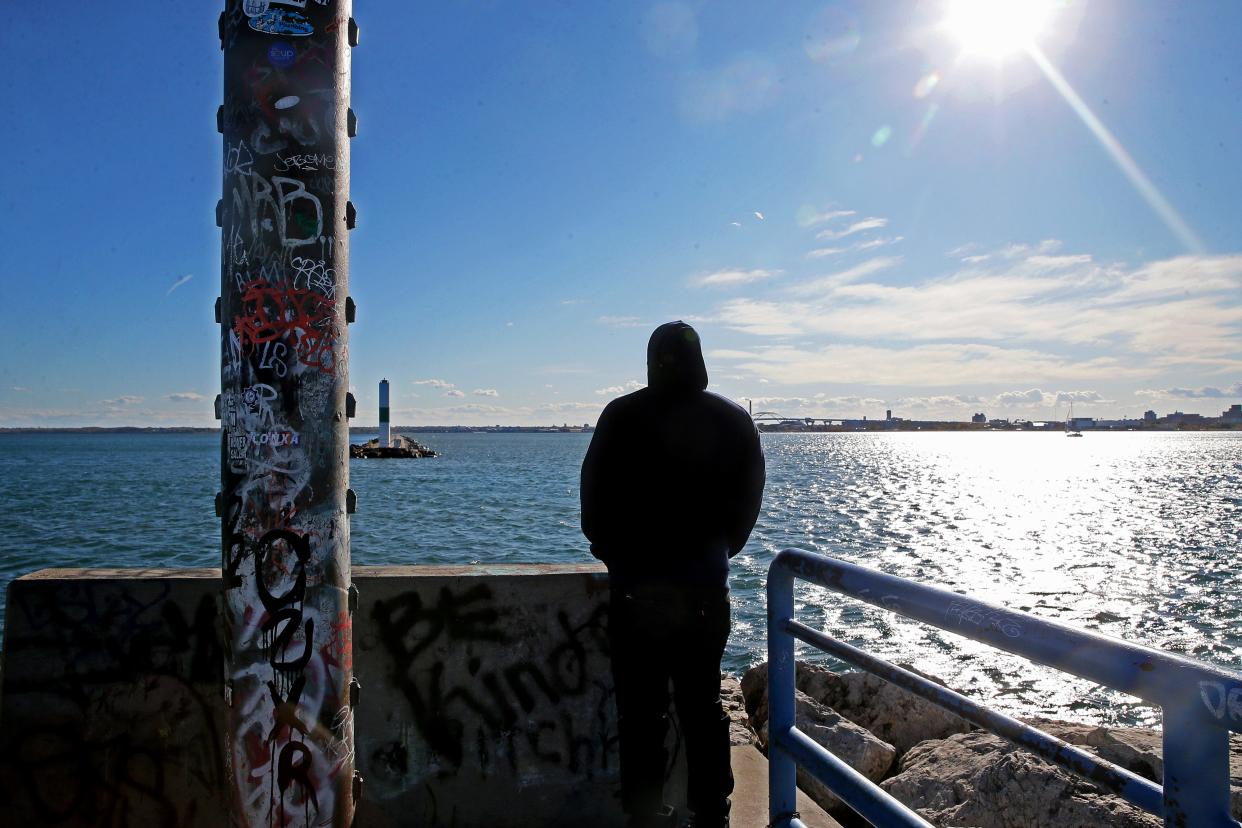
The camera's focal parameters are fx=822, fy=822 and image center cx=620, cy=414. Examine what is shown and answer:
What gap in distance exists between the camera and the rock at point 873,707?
716 cm

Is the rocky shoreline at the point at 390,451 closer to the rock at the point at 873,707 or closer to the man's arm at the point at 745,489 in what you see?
the rock at the point at 873,707

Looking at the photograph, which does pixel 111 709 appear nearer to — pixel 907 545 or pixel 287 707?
pixel 287 707

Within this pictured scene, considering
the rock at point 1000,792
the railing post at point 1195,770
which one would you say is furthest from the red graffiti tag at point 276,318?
the rock at point 1000,792

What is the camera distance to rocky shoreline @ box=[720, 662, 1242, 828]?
4.19 metres

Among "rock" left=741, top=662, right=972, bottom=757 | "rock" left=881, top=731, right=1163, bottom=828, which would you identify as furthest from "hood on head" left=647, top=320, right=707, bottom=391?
"rock" left=741, top=662, right=972, bottom=757

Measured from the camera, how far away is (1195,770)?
1.38 metres

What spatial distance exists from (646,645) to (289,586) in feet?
4.01

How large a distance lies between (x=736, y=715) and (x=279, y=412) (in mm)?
4700

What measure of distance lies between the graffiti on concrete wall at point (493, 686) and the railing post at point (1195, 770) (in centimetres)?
237

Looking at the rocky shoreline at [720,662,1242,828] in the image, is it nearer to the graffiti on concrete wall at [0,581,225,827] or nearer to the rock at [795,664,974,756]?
the rock at [795,664,974,756]

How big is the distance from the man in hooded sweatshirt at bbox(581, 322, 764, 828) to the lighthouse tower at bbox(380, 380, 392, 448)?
97339 millimetres

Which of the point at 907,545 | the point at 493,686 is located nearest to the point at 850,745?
the point at 493,686

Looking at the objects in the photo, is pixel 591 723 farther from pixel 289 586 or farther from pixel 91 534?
pixel 91 534

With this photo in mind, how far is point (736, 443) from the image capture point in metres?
3.02
